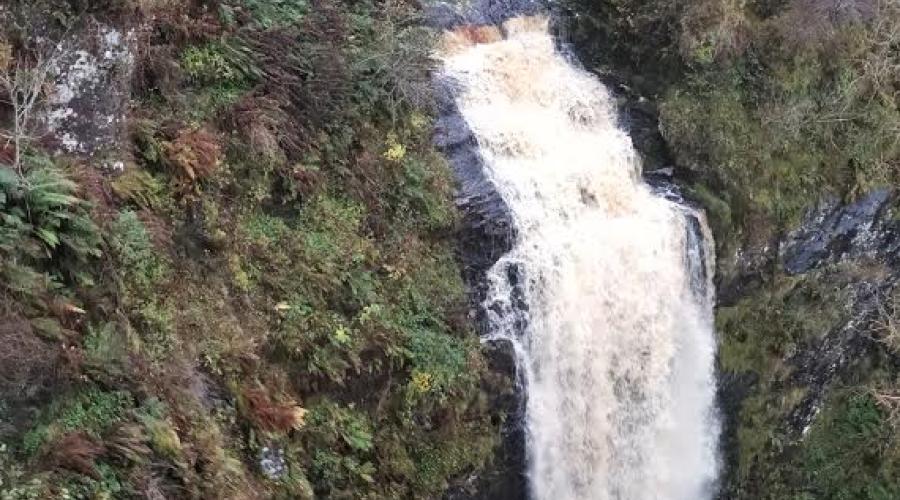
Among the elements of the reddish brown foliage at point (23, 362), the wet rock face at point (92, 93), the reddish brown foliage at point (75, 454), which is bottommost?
the reddish brown foliage at point (75, 454)

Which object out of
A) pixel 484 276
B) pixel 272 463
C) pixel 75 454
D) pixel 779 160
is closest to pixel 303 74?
pixel 484 276

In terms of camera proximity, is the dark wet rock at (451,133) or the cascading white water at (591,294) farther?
the dark wet rock at (451,133)

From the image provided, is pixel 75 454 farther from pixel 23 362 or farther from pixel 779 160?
pixel 779 160

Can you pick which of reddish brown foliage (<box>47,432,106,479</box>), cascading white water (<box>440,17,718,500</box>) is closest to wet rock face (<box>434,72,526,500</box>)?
cascading white water (<box>440,17,718,500</box>)

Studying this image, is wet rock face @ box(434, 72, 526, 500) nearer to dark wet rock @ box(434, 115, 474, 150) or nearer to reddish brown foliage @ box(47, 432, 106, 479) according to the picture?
dark wet rock @ box(434, 115, 474, 150)

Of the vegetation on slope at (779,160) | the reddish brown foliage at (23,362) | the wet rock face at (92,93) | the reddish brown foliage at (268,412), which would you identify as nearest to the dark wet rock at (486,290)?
the reddish brown foliage at (268,412)

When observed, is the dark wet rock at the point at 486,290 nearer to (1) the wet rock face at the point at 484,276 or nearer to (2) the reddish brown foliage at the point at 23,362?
(1) the wet rock face at the point at 484,276
